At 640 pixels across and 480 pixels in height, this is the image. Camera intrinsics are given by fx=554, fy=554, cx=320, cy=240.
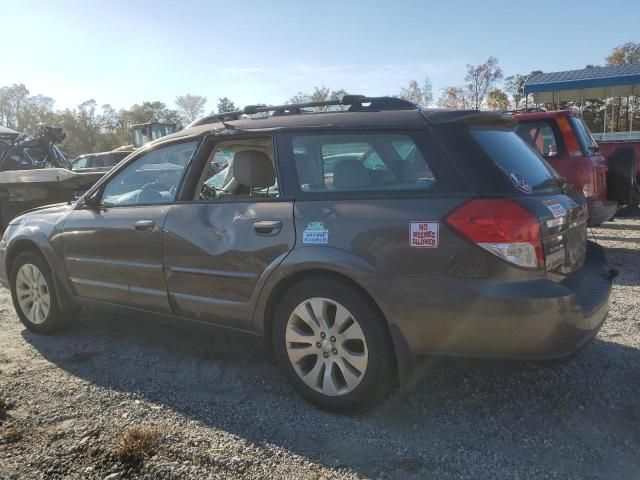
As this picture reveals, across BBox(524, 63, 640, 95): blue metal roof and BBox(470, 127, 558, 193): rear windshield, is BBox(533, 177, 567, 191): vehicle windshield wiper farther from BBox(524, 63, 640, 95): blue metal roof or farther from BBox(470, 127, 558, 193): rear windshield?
BBox(524, 63, 640, 95): blue metal roof

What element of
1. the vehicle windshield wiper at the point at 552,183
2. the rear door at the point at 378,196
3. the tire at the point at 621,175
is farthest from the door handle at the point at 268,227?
the tire at the point at 621,175

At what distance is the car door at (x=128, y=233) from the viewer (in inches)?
151

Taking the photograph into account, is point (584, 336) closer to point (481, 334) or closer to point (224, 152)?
point (481, 334)

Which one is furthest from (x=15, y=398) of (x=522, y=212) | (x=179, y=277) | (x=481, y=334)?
(x=522, y=212)

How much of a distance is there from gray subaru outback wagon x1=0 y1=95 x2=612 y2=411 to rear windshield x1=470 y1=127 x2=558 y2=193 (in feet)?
0.05

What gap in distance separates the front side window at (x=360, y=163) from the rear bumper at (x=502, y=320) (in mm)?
622

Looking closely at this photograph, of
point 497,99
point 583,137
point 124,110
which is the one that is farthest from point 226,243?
point 124,110

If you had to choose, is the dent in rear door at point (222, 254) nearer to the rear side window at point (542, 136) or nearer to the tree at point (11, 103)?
the rear side window at point (542, 136)

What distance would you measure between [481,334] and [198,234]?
1.85m

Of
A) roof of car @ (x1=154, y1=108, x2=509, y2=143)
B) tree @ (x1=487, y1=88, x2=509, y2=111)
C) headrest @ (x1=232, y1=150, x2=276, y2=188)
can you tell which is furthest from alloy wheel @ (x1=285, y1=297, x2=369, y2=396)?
tree @ (x1=487, y1=88, x2=509, y2=111)

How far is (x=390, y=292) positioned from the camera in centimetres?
284

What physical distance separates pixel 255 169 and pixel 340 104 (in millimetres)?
688

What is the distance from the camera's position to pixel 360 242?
2924 mm

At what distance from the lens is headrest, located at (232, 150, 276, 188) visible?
3590mm
